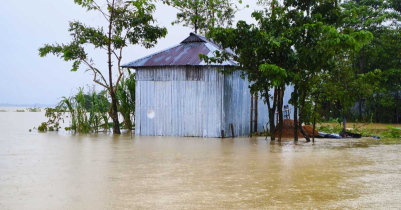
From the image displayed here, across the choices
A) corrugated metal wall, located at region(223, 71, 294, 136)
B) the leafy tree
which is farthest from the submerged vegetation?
the leafy tree

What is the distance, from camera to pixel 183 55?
66.4 ft

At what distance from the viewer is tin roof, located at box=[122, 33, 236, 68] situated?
19.6 meters

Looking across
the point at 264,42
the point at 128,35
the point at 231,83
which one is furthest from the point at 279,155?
the point at 128,35

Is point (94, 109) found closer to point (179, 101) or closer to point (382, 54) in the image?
point (179, 101)

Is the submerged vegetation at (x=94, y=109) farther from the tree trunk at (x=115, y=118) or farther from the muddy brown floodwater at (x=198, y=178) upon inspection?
the muddy brown floodwater at (x=198, y=178)

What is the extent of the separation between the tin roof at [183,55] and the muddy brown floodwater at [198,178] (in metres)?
5.91

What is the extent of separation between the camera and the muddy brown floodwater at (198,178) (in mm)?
6766

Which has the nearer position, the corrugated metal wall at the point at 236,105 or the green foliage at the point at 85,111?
the corrugated metal wall at the point at 236,105

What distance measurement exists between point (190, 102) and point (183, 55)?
219 cm

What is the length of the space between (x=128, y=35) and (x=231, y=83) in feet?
17.9

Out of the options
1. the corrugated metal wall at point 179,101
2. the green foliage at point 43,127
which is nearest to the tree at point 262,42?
the corrugated metal wall at point 179,101

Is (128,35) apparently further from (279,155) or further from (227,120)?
(279,155)

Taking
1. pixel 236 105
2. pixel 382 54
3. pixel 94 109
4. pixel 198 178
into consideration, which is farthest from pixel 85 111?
pixel 382 54

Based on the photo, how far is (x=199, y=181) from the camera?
845 centimetres
